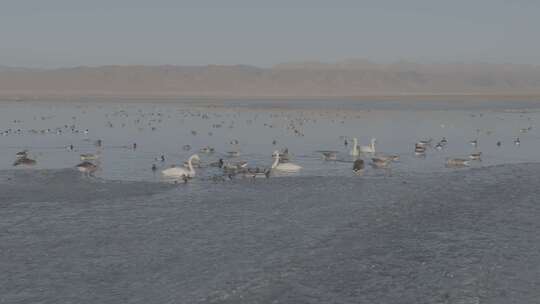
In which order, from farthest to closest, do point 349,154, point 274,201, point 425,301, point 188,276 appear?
point 349,154 < point 274,201 < point 188,276 < point 425,301

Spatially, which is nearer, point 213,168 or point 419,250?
point 419,250

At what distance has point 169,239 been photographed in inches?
596

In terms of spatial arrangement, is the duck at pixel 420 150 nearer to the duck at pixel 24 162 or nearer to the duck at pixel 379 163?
the duck at pixel 379 163

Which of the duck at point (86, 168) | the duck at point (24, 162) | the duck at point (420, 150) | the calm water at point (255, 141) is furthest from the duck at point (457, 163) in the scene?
the duck at point (24, 162)

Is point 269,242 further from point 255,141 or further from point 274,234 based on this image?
point 255,141

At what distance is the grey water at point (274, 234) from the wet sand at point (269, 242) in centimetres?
5

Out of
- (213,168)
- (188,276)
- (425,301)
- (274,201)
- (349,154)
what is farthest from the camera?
(349,154)

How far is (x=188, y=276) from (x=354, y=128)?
38.3m

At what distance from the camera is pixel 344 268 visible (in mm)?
13078

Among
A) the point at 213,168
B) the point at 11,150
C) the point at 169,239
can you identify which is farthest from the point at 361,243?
the point at 11,150

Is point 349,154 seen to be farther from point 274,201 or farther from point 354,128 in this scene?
point 354,128

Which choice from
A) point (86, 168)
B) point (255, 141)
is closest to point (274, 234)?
point (86, 168)

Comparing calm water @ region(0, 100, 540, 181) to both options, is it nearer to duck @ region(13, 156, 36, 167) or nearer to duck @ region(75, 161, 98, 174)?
duck @ region(13, 156, 36, 167)

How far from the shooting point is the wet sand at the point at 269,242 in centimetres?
1172
